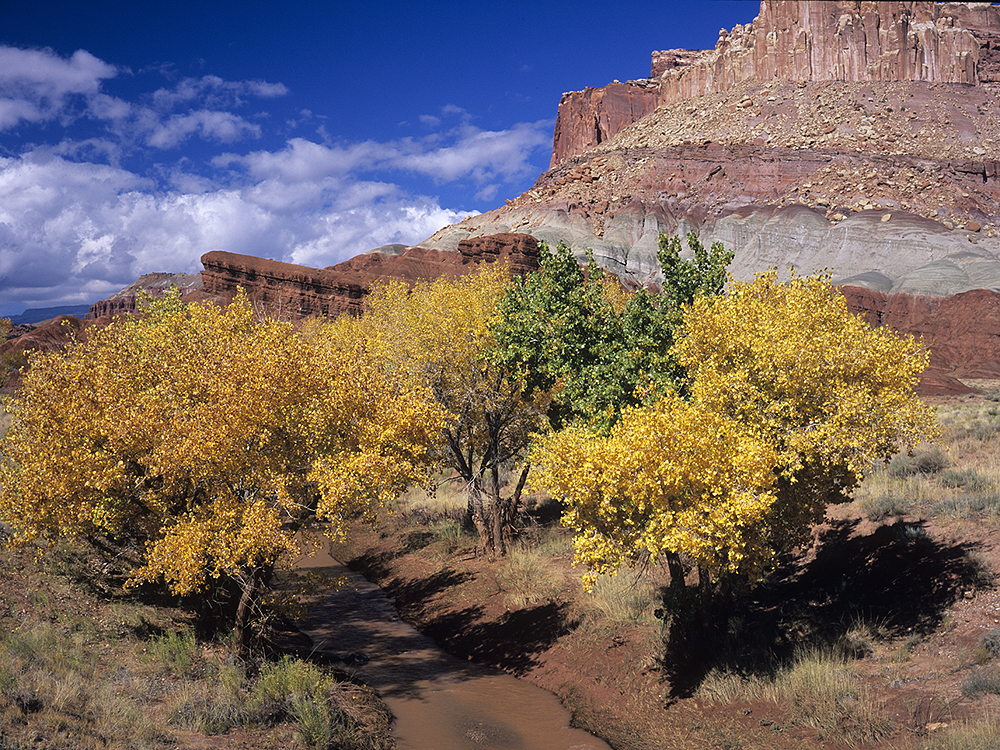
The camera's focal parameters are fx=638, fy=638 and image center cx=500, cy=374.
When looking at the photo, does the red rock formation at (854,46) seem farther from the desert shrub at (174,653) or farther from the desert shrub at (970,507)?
the desert shrub at (174,653)

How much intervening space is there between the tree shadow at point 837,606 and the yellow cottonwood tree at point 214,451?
7.89 m

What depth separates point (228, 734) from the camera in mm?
11336

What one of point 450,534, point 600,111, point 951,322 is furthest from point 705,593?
point 600,111

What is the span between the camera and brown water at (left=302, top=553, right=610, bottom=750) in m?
14.2

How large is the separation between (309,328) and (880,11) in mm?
150291

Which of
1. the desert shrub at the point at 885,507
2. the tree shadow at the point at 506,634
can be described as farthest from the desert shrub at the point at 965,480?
the tree shadow at the point at 506,634

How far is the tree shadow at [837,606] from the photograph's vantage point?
13.6 metres

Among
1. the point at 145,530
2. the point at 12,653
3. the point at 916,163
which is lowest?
the point at 12,653

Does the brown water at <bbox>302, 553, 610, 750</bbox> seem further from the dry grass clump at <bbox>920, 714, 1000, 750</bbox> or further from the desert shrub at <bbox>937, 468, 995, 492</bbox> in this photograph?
the desert shrub at <bbox>937, 468, 995, 492</bbox>

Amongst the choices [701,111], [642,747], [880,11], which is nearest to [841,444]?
[642,747]

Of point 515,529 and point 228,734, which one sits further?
point 515,529

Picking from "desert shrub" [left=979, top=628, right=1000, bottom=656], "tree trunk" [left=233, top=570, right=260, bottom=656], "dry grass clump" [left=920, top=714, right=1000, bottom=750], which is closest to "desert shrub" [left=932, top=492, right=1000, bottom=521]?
"desert shrub" [left=979, top=628, right=1000, bottom=656]

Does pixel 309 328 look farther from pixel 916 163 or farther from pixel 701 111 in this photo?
pixel 701 111

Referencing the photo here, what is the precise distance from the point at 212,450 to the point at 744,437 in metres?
9.48
